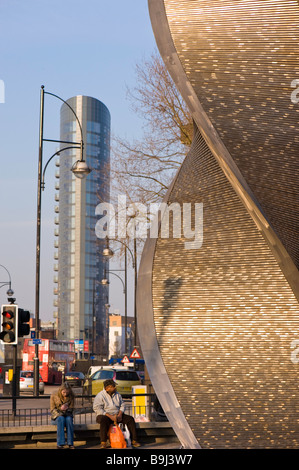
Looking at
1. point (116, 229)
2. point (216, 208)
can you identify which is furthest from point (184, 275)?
point (116, 229)

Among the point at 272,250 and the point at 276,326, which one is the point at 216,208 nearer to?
the point at 272,250

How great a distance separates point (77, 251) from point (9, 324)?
142m

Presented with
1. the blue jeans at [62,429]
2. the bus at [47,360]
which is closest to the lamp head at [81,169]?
the blue jeans at [62,429]

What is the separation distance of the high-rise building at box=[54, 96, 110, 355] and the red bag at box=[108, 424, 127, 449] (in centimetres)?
13525

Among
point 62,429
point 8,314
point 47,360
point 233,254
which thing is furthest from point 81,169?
point 47,360

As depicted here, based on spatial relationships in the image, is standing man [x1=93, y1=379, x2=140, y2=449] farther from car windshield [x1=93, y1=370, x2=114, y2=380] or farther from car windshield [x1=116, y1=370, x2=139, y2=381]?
car windshield [x1=116, y1=370, x2=139, y2=381]

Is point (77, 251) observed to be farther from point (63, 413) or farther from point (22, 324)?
point (63, 413)

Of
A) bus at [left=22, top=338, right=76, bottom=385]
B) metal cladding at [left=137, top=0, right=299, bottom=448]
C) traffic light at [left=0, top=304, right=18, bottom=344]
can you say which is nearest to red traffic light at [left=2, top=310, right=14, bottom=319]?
traffic light at [left=0, top=304, right=18, bottom=344]

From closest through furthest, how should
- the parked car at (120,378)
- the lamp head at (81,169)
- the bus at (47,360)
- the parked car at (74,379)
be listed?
the lamp head at (81,169) → the parked car at (120,378) → the parked car at (74,379) → the bus at (47,360)

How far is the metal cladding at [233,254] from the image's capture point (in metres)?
11.9

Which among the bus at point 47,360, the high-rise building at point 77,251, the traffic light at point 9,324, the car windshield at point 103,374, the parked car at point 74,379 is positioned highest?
the high-rise building at point 77,251

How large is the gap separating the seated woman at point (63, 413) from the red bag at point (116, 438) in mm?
814

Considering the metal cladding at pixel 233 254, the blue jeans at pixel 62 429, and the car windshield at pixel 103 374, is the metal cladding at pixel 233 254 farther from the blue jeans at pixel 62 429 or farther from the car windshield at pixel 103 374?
the car windshield at pixel 103 374

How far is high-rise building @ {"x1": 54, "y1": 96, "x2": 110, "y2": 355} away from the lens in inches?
6073
